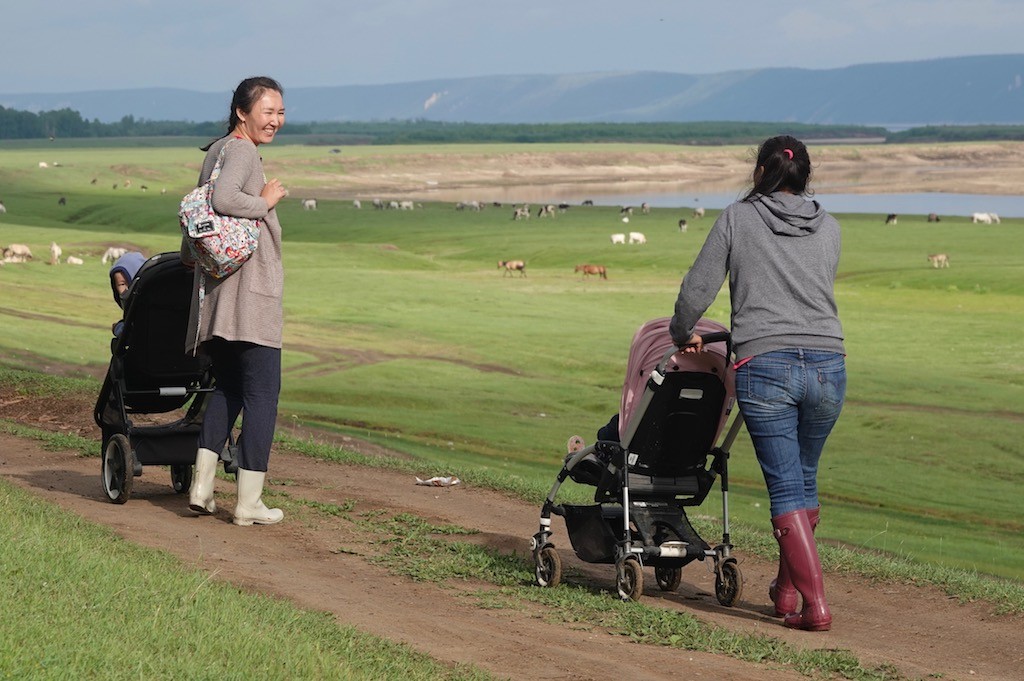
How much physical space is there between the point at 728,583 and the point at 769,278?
1.86 m

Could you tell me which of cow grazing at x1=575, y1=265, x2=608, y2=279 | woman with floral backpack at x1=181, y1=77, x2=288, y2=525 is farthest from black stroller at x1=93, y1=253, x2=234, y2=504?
cow grazing at x1=575, y1=265, x2=608, y2=279

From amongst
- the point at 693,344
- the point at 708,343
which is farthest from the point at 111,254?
the point at 693,344

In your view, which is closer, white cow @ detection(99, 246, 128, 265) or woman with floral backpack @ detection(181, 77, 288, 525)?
woman with floral backpack @ detection(181, 77, 288, 525)

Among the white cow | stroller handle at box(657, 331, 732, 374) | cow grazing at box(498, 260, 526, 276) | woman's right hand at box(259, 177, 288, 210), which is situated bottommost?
cow grazing at box(498, 260, 526, 276)

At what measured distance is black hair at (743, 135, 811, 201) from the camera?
7512mm

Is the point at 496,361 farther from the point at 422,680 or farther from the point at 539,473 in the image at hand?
the point at 422,680

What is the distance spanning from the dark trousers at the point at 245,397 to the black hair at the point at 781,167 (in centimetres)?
318

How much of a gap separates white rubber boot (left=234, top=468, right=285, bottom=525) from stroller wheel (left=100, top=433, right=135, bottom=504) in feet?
2.86

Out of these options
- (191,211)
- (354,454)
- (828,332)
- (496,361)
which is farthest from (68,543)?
(496,361)

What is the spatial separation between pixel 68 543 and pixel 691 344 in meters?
3.38

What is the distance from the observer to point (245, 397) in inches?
356

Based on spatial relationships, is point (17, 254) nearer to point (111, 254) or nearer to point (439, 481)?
point (111, 254)

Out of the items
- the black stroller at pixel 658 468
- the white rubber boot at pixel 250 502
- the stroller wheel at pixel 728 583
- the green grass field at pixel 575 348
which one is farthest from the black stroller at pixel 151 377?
the stroller wheel at pixel 728 583

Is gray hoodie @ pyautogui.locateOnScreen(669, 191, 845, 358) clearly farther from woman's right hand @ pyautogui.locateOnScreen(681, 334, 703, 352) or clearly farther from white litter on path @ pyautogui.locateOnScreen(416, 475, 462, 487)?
white litter on path @ pyautogui.locateOnScreen(416, 475, 462, 487)
